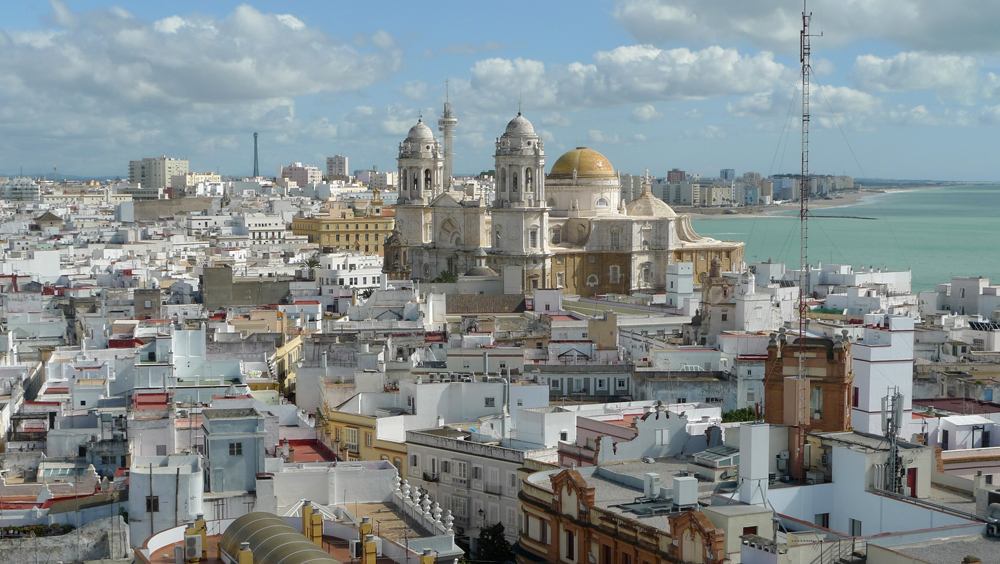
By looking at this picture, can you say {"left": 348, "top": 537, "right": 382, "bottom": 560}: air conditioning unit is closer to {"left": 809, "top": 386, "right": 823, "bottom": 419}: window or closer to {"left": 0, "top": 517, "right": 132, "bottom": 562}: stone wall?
{"left": 0, "top": 517, "right": 132, "bottom": 562}: stone wall

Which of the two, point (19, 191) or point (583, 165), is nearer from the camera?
point (583, 165)

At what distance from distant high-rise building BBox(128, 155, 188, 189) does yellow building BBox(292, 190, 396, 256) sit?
3815 inches

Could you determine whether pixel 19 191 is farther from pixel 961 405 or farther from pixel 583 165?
pixel 961 405

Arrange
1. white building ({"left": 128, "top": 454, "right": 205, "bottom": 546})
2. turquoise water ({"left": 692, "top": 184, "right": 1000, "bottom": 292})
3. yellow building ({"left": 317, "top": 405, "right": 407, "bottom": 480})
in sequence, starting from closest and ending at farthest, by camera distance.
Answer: white building ({"left": 128, "top": 454, "right": 205, "bottom": 546}) < yellow building ({"left": 317, "top": 405, "right": 407, "bottom": 480}) < turquoise water ({"left": 692, "top": 184, "right": 1000, "bottom": 292})

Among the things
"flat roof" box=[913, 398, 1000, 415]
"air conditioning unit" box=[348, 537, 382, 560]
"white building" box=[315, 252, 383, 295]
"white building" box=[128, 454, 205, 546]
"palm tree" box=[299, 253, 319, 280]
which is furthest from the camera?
"palm tree" box=[299, 253, 319, 280]

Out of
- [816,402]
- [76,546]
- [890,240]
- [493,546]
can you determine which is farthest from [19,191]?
[76,546]

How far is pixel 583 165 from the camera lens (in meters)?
53.4

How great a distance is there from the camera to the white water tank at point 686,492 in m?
12.7

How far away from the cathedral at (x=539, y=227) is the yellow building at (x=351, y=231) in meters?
21.2

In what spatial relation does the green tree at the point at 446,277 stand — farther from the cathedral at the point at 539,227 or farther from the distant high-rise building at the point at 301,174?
the distant high-rise building at the point at 301,174

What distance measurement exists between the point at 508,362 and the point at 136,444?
31.0ft

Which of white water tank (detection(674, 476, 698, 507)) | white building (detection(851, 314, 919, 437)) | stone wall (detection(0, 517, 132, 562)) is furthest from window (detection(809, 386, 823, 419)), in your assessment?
stone wall (detection(0, 517, 132, 562))

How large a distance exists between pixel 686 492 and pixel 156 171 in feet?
552

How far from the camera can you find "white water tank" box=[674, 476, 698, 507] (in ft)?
41.8
